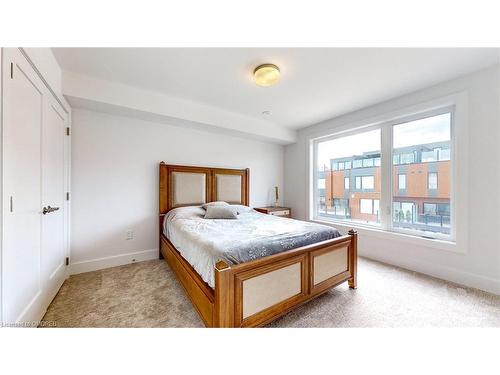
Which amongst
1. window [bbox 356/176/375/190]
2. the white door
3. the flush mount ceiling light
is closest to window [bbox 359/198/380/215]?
window [bbox 356/176/375/190]

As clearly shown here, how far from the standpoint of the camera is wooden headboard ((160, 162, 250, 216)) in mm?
3066

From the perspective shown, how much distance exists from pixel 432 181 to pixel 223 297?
3.04m

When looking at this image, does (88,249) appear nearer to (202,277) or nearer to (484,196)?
(202,277)

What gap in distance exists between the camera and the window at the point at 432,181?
2.51 m

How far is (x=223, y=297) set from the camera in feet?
4.01

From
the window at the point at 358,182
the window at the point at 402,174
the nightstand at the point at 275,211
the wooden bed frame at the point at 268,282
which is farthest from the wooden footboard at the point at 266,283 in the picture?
the nightstand at the point at 275,211

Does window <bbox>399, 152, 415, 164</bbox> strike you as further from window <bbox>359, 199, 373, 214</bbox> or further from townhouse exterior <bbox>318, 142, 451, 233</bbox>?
window <bbox>359, 199, 373, 214</bbox>

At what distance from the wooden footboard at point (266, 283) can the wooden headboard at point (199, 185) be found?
4.34ft

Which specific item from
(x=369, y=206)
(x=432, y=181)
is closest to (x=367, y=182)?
(x=369, y=206)

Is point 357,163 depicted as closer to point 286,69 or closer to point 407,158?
point 407,158

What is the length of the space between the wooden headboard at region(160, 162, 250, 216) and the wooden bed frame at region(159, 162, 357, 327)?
3.58 ft
